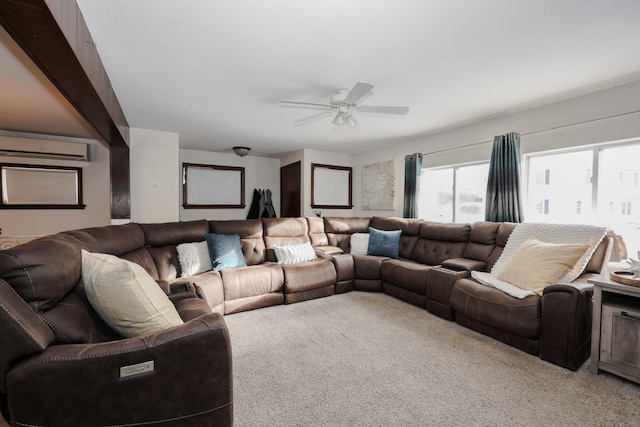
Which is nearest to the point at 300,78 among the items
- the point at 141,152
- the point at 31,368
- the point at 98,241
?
the point at 98,241

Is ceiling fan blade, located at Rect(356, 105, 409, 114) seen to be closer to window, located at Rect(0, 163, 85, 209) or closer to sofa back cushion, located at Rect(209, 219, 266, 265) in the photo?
sofa back cushion, located at Rect(209, 219, 266, 265)

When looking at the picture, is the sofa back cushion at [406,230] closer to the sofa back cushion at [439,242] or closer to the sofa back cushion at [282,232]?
the sofa back cushion at [439,242]

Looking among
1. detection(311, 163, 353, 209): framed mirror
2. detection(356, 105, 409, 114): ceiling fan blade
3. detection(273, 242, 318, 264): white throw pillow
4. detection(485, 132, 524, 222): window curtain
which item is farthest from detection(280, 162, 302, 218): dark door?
detection(485, 132, 524, 222): window curtain

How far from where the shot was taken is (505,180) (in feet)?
11.0

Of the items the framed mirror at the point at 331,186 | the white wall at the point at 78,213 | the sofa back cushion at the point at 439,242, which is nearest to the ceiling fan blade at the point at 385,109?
the sofa back cushion at the point at 439,242

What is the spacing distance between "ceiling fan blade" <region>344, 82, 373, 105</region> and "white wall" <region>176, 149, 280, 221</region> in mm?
4121

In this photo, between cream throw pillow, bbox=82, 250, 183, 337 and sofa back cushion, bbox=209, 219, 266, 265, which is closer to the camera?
cream throw pillow, bbox=82, 250, 183, 337

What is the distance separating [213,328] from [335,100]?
2220mm

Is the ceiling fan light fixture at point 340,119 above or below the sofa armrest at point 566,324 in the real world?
above

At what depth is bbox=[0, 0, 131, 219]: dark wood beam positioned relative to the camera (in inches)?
46.4

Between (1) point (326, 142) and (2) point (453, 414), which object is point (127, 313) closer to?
(2) point (453, 414)

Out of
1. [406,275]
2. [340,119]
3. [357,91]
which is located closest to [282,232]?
[406,275]

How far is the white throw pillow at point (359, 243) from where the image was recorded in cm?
430

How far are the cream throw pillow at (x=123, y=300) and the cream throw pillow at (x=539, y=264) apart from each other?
2.71 m
